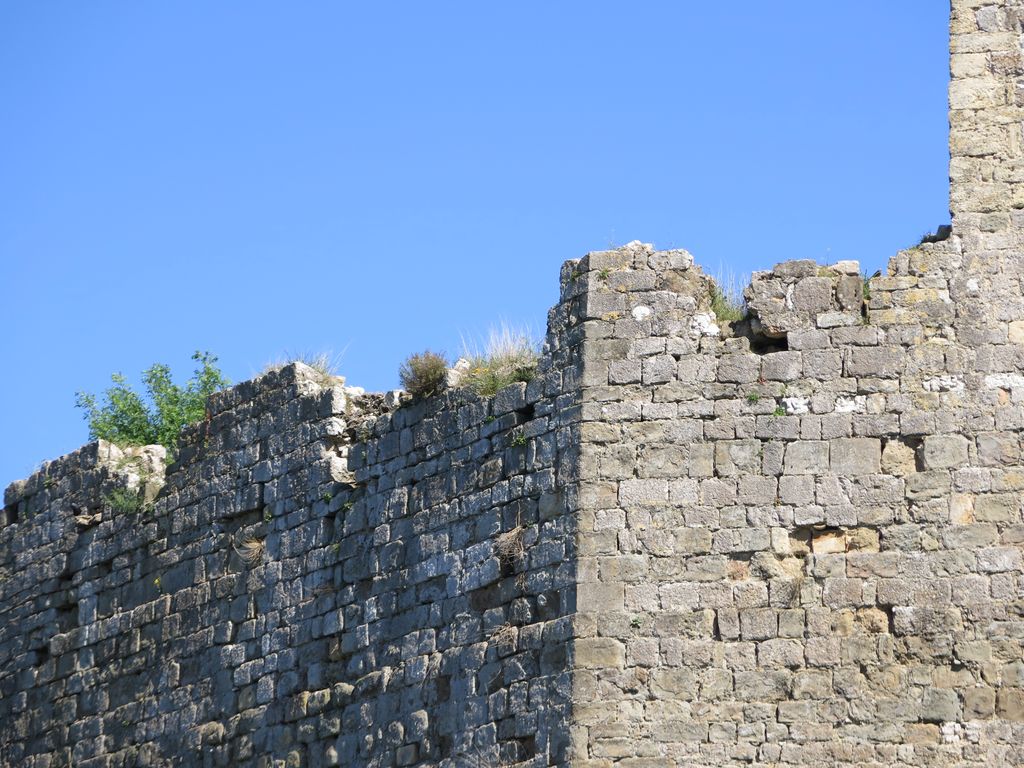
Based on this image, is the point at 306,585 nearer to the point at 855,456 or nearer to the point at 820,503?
the point at 820,503

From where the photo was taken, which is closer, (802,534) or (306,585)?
(802,534)

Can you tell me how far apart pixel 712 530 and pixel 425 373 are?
279cm

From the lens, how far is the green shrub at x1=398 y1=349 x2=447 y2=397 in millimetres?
17250

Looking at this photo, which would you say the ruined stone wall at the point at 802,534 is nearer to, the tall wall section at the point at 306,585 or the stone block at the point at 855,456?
the stone block at the point at 855,456

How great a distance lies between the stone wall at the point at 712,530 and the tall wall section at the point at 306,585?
33 mm

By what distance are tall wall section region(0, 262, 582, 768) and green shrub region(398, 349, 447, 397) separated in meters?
0.14

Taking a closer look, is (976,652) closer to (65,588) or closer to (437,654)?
(437,654)

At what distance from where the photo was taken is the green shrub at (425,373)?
1725 cm

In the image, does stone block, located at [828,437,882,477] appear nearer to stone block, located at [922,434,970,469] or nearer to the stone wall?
the stone wall

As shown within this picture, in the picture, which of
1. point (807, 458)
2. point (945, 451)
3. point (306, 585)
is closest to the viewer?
point (945, 451)

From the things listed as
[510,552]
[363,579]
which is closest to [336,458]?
[363,579]

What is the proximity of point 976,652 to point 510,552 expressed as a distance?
10.2 ft

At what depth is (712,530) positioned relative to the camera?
50.6 ft

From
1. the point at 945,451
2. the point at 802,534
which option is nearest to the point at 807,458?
the point at 802,534
